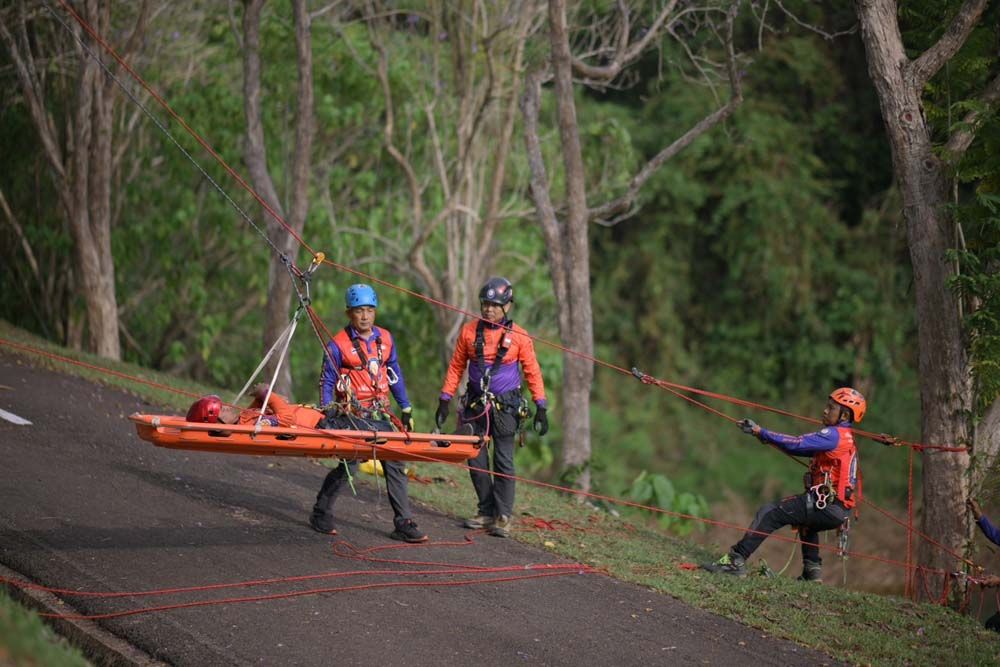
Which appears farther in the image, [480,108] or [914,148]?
[480,108]

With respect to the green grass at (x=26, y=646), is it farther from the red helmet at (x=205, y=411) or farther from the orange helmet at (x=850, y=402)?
the orange helmet at (x=850, y=402)

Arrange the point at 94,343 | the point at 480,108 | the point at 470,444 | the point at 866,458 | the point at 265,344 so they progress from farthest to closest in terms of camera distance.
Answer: the point at 866,458
the point at 480,108
the point at 94,343
the point at 265,344
the point at 470,444

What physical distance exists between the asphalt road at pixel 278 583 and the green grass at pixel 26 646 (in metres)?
0.97

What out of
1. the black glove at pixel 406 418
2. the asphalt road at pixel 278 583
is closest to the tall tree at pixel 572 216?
the asphalt road at pixel 278 583

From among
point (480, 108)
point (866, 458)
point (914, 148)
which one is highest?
point (480, 108)

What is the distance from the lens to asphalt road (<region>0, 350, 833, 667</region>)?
7.45m

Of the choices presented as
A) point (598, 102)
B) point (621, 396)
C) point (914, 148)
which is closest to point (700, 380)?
point (621, 396)

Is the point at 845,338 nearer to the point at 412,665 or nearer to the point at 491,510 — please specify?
the point at 491,510

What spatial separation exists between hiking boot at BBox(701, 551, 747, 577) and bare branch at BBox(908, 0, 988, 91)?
15.1ft

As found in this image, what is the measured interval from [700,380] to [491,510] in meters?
17.0

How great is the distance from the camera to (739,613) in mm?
8992

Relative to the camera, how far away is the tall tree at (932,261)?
10.7 meters

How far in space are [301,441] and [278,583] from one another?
1102 mm

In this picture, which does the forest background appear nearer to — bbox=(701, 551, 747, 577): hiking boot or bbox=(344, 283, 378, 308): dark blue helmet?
bbox=(701, 551, 747, 577): hiking boot
